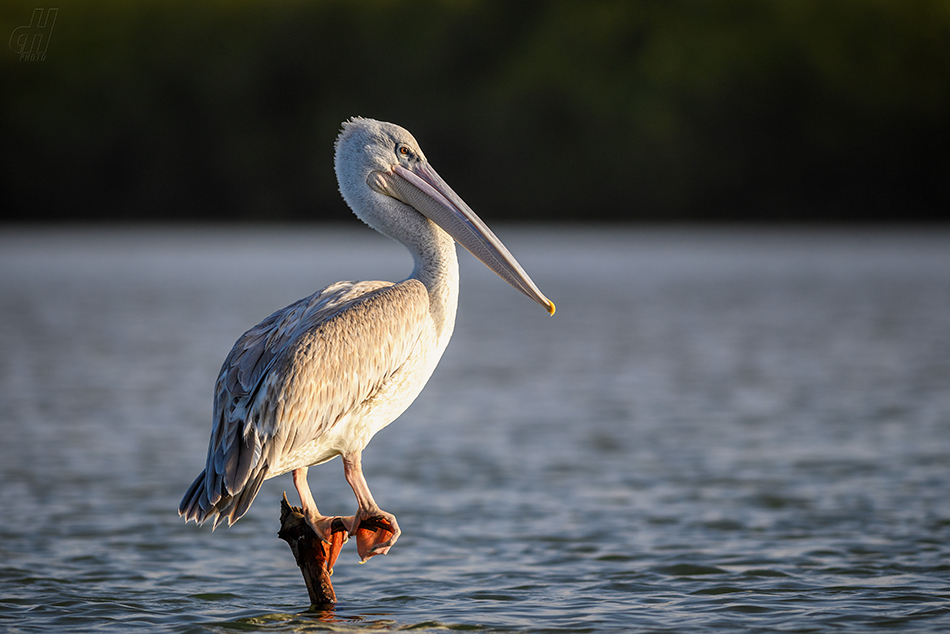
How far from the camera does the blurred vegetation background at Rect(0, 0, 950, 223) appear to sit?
7706 centimetres

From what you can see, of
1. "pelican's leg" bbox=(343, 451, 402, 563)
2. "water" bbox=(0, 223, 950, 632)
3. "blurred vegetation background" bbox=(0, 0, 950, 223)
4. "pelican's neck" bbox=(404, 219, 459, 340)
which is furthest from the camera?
"blurred vegetation background" bbox=(0, 0, 950, 223)

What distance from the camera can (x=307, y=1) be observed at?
98.2m

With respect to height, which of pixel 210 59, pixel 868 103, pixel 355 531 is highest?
pixel 210 59

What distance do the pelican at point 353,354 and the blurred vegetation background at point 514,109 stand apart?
67.9 m

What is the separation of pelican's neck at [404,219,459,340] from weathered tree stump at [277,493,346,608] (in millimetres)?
1018

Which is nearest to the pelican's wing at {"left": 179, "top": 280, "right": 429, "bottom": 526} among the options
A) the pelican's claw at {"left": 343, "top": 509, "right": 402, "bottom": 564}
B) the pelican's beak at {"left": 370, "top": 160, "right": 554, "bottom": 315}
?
the pelican's beak at {"left": 370, "top": 160, "right": 554, "bottom": 315}

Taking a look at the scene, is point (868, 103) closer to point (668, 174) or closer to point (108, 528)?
point (668, 174)

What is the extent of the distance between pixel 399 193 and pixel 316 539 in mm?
1623

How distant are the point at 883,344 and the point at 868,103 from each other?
6370 cm

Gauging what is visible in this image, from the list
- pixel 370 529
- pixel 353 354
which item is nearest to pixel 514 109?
pixel 353 354

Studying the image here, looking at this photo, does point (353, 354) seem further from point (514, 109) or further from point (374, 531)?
point (514, 109)

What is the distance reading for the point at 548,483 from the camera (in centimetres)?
1057

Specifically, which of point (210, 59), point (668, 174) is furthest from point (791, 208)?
point (210, 59)

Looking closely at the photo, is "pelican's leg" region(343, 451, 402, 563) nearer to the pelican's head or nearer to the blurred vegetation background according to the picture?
the pelican's head
